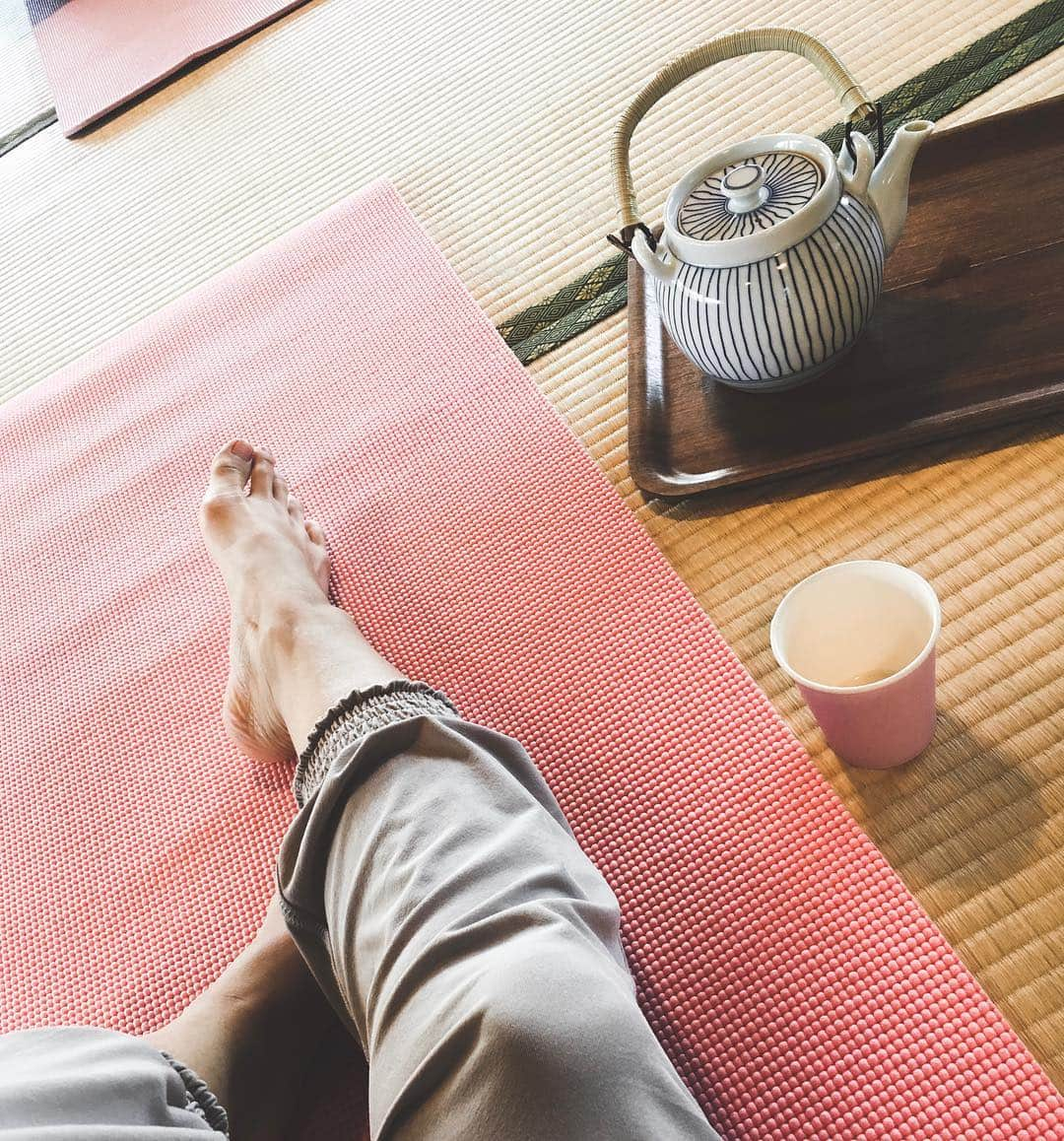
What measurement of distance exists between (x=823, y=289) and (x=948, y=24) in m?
0.77

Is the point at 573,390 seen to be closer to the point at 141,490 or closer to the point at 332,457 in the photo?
the point at 332,457

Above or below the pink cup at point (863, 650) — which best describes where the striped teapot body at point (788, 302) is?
above

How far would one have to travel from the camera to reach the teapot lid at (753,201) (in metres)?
0.90

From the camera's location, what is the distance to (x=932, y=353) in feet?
3.32

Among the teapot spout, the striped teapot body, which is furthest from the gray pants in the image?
the teapot spout

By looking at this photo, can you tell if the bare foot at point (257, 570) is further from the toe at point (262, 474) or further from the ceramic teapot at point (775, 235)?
the ceramic teapot at point (775, 235)

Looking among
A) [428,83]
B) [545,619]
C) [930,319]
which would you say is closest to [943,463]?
[930,319]

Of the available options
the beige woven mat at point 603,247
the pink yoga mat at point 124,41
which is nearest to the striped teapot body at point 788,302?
the beige woven mat at point 603,247

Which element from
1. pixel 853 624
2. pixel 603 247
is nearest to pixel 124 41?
pixel 603 247

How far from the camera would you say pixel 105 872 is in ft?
3.46

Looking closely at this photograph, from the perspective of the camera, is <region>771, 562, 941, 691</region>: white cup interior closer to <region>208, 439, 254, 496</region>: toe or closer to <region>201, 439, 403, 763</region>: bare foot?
<region>201, 439, 403, 763</region>: bare foot

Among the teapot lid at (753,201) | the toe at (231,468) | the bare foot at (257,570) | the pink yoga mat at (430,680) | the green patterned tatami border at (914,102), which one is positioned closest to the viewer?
the pink yoga mat at (430,680)

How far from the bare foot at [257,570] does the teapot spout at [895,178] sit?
621 mm

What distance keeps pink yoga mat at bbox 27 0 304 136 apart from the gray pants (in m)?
1.67
